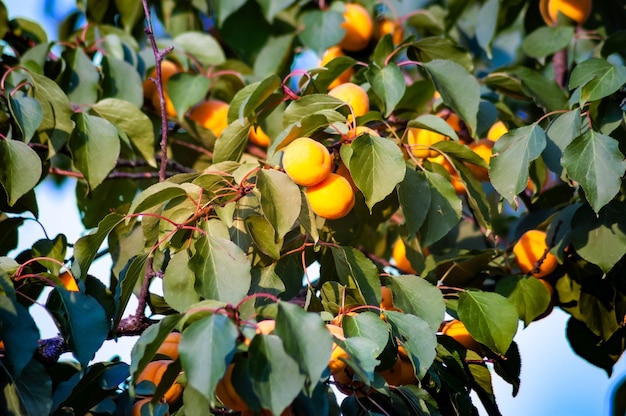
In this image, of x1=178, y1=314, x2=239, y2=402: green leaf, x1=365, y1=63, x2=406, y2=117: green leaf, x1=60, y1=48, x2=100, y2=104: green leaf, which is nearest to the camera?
x1=178, y1=314, x2=239, y2=402: green leaf

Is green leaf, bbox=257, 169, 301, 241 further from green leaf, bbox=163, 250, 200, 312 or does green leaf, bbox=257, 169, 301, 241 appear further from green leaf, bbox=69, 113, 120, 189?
green leaf, bbox=69, 113, 120, 189

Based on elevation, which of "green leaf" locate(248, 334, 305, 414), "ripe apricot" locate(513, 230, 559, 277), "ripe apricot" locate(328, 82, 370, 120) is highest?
"green leaf" locate(248, 334, 305, 414)

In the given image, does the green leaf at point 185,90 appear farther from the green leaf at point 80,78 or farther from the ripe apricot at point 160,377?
the ripe apricot at point 160,377

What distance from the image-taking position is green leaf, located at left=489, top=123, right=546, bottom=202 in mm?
1304

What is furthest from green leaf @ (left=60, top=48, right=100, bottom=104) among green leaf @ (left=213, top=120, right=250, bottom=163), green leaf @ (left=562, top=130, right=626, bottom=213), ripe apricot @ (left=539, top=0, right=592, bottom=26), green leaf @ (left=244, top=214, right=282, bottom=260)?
ripe apricot @ (left=539, top=0, right=592, bottom=26)

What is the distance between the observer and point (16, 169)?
1322mm

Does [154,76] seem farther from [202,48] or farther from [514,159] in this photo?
[514,159]

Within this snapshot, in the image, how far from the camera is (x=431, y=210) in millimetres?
1411

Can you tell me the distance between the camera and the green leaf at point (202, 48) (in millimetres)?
1990

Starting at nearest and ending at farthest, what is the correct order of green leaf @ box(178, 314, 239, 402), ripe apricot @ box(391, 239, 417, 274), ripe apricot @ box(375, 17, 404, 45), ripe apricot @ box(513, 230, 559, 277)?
green leaf @ box(178, 314, 239, 402), ripe apricot @ box(513, 230, 559, 277), ripe apricot @ box(391, 239, 417, 274), ripe apricot @ box(375, 17, 404, 45)

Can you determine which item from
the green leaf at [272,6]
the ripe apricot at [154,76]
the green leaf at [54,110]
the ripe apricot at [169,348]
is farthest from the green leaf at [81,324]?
the green leaf at [272,6]

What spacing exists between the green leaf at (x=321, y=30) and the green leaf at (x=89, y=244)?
2.82ft

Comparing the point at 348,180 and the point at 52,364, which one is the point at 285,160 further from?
the point at 52,364

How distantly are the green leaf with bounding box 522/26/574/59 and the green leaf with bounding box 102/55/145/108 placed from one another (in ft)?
2.98
